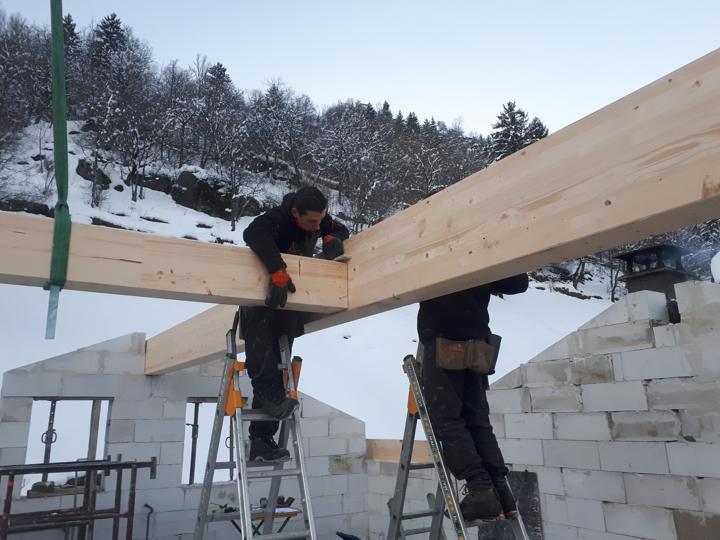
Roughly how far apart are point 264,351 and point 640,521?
2729mm

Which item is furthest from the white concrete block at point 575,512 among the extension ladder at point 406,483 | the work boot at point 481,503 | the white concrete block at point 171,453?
the white concrete block at point 171,453

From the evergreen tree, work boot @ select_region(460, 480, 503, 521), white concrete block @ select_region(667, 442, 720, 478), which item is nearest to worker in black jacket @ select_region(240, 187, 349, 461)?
work boot @ select_region(460, 480, 503, 521)

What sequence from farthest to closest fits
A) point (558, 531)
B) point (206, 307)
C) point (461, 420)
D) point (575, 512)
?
point (206, 307)
point (558, 531)
point (575, 512)
point (461, 420)

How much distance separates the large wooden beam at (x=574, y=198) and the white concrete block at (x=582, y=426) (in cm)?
226

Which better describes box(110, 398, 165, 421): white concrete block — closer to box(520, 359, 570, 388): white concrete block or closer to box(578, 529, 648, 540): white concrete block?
box(520, 359, 570, 388): white concrete block

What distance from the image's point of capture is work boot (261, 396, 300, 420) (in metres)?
2.66

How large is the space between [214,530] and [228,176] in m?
18.2

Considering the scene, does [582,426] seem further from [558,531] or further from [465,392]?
[465,392]

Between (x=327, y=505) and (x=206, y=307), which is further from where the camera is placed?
(x=206, y=307)

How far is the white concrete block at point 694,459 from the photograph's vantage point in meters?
3.31

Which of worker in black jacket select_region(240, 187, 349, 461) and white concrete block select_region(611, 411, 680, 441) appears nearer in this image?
worker in black jacket select_region(240, 187, 349, 461)

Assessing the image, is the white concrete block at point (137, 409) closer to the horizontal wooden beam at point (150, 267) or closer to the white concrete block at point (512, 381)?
the white concrete block at point (512, 381)

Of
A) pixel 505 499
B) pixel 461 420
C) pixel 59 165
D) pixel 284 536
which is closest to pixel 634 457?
pixel 505 499

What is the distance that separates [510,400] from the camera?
4.71m
